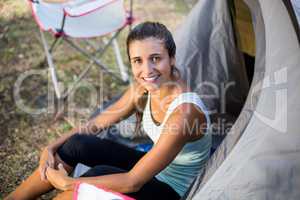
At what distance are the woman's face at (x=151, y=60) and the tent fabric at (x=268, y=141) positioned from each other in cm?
34

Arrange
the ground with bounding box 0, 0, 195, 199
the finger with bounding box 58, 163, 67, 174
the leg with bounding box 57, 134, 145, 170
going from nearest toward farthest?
the finger with bounding box 58, 163, 67, 174 < the leg with bounding box 57, 134, 145, 170 < the ground with bounding box 0, 0, 195, 199

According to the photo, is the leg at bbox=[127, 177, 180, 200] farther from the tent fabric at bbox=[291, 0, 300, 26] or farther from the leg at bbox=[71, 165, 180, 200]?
the tent fabric at bbox=[291, 0, 300, 26]

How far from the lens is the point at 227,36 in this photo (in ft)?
8.15

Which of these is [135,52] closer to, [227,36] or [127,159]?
[127,159]

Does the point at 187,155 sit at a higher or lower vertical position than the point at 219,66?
lower

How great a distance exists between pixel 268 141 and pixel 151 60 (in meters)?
0.53

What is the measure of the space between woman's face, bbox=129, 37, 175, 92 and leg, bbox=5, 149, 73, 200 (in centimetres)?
59

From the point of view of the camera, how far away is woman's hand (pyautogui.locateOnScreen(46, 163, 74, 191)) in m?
1.72

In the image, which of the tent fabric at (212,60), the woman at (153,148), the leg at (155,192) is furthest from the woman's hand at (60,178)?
the tent fabric at (212,60)

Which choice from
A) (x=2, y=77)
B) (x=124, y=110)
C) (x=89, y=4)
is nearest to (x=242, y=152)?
(x=124, y=110)

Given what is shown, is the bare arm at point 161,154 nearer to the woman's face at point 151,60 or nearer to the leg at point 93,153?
the woman's face at point 151,60

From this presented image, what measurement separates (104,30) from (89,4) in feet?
0.78

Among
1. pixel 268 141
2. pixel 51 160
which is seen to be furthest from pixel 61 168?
pixel 268 141

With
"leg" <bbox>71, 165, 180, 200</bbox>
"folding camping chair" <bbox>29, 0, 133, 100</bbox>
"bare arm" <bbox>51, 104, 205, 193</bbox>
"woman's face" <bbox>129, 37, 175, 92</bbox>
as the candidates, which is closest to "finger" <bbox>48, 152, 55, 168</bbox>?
"leg" <bbox>71, 165, 180, 200</bbox>
